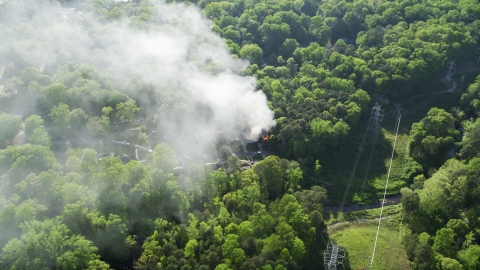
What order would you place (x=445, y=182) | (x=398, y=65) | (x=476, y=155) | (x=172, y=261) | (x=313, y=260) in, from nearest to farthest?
(x=172, y=261), (x=313, y=260), (x=445, y=182), (x=476, y=155), (x=398, y=65)

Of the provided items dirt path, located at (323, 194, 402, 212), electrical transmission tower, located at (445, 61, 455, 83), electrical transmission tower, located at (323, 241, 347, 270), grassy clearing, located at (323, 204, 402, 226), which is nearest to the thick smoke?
dirt path, located at (323, 194, 402, 212)

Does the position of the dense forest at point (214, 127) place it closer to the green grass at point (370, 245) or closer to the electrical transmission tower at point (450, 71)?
the electrical transmission tower at point (450, 71)

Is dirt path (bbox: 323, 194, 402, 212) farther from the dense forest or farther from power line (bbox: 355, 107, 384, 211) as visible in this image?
the dense forest

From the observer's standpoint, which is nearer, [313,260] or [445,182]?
[313,260]

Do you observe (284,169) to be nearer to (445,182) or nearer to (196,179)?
(196,179)

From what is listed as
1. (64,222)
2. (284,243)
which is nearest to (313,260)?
(284,243)

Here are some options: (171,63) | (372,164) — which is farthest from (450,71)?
(171,63)
